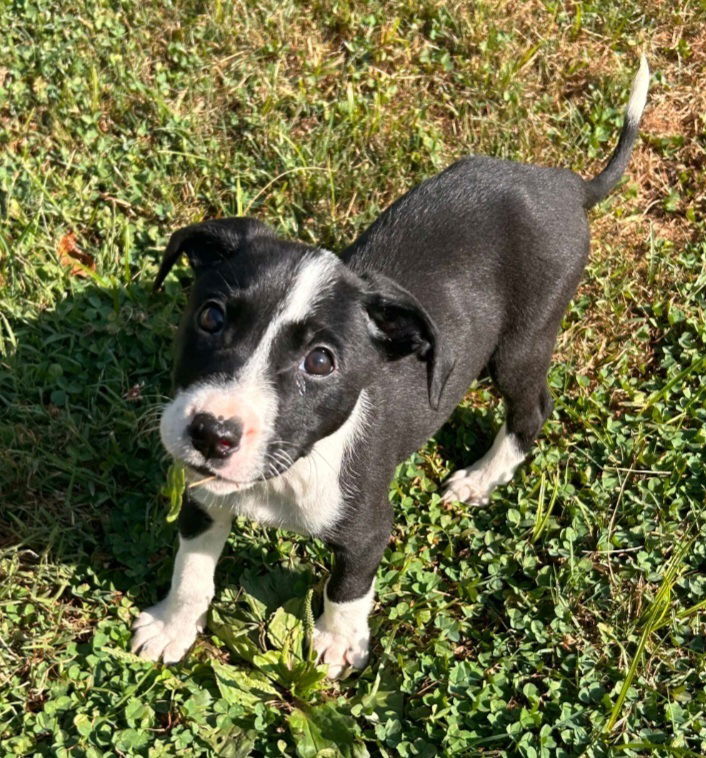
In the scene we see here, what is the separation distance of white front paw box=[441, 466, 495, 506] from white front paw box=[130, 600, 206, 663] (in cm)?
141

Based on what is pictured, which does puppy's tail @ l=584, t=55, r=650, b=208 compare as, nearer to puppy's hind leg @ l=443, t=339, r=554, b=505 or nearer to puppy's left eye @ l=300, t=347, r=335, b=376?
puppy's hind leg @ l=443, t=339, r=554, b=505

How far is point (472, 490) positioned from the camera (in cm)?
519

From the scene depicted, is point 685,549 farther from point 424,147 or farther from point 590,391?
point 424,147

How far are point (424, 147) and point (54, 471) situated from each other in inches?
114

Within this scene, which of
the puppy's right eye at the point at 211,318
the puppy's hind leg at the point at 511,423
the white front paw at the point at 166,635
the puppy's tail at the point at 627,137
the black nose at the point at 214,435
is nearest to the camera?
the black nose at the point at 214,435

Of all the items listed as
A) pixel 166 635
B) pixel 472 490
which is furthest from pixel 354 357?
pixel 472 490

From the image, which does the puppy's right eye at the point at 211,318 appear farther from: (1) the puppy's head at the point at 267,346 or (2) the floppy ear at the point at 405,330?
(2) the floppy ear at the point at 405,330

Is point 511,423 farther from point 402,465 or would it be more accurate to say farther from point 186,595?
point 186,595

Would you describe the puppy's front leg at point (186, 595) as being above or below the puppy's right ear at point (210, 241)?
below

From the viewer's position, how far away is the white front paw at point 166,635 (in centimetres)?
439

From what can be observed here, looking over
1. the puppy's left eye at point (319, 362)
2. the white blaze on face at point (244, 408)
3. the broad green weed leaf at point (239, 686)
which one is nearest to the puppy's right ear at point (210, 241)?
the white blaze on face at point (244, 408)

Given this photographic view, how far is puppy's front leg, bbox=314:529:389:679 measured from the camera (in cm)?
420

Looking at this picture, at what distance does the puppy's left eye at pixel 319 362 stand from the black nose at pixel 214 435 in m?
0.39

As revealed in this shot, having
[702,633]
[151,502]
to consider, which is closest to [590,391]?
[702,633]
